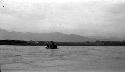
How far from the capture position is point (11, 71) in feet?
96.5

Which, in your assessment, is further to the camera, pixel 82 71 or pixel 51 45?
pixel 51 45

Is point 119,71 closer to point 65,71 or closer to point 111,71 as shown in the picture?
point 111,71

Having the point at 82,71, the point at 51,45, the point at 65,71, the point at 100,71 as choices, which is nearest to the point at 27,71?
the point at 65,71

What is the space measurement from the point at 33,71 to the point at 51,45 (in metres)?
98.1

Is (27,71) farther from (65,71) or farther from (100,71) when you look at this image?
(100,71)

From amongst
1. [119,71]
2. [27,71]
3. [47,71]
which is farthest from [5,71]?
[119,71]

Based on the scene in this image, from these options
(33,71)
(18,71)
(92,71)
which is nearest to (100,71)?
(92,71)

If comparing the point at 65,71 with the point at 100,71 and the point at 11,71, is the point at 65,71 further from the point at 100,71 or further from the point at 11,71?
the point at 11,71

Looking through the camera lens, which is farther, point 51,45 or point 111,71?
point 51,45

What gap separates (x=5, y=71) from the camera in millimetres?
29359

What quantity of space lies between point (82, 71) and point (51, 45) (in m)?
98.1

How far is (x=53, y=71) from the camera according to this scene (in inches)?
1178

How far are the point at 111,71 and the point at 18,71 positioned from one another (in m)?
12.4

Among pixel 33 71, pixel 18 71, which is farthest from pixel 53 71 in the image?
pixel 18 71
